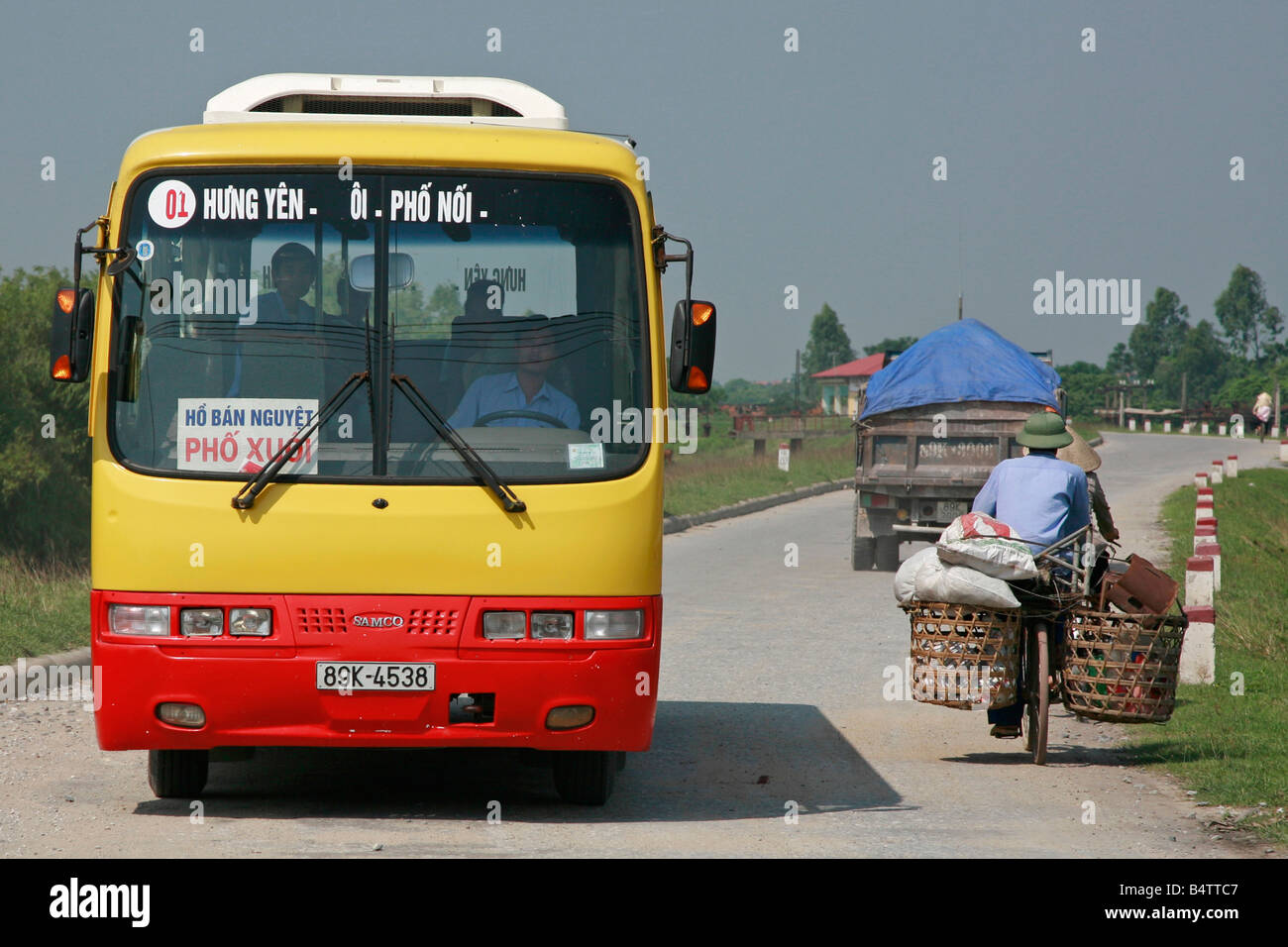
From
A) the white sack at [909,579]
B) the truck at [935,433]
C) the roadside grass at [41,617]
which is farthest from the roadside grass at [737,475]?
the white sack at [909,579]

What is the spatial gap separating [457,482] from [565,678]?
90 centimetres

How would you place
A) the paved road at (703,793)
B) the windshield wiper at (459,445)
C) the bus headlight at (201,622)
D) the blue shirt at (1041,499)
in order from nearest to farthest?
the paved road at (703,793)
the bus headlight at (201,622)
the windshield wiper at (459,445)
the blue shirt at (1041,499)

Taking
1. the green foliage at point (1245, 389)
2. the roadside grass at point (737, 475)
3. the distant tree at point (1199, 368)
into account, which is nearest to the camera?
the roadside grass at point (737, 475)

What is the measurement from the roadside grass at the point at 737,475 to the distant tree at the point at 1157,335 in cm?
12838

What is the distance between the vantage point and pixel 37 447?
21719 millimetres

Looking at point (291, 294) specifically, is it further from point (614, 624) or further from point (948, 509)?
point (948, 509)

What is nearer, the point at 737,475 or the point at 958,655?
the point at 958,655

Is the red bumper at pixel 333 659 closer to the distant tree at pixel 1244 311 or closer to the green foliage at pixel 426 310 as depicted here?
the green foliage at pixel 426 310

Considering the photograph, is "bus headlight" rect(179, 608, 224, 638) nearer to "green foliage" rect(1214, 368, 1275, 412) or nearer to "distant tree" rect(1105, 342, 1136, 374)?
"green foliage" rect(1214, 368, 1275, 412)

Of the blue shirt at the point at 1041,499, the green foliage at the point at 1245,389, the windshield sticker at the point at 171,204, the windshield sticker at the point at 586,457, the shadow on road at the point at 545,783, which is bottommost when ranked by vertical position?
the shadow on road at the point at 545,783

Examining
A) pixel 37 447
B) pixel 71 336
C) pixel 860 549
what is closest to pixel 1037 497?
pixel 71 336

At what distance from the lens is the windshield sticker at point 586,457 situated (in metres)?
6.60

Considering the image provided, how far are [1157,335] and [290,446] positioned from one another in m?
179
